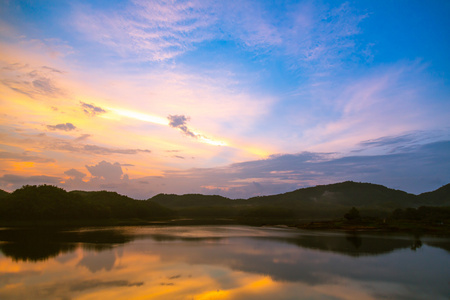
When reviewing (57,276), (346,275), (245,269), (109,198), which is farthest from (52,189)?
(346,275)

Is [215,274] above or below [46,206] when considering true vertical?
below

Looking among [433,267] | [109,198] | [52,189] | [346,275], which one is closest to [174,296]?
[346,275]

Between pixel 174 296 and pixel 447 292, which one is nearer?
pixel 174 296

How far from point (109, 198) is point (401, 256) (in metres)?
172

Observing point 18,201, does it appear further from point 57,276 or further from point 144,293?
point 144,293

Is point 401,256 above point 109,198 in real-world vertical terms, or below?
below

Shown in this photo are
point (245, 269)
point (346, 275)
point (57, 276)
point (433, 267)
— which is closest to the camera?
point (57, 276)

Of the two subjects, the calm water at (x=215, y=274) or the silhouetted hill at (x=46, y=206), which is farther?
the silhouetted hill at (x=46, y=206)

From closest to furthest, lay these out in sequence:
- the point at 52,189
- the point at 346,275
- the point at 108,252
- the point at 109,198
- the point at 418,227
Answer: the point at 346,275 < the point at 108,252 < the point at 418,227 < the point at 52,189 < the point at 109,198

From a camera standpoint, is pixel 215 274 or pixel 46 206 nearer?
pixel 215 274

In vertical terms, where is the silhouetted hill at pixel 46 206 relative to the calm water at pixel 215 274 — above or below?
above

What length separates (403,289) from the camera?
2006 centimetres

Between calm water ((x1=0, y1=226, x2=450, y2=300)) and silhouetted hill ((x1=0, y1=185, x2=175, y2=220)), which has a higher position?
silhouetted hill ((x1=0, y1=185, x2=175, y2=220))

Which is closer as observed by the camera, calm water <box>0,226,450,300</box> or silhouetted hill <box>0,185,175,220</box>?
calm water <box>0,226,450,300</box>
